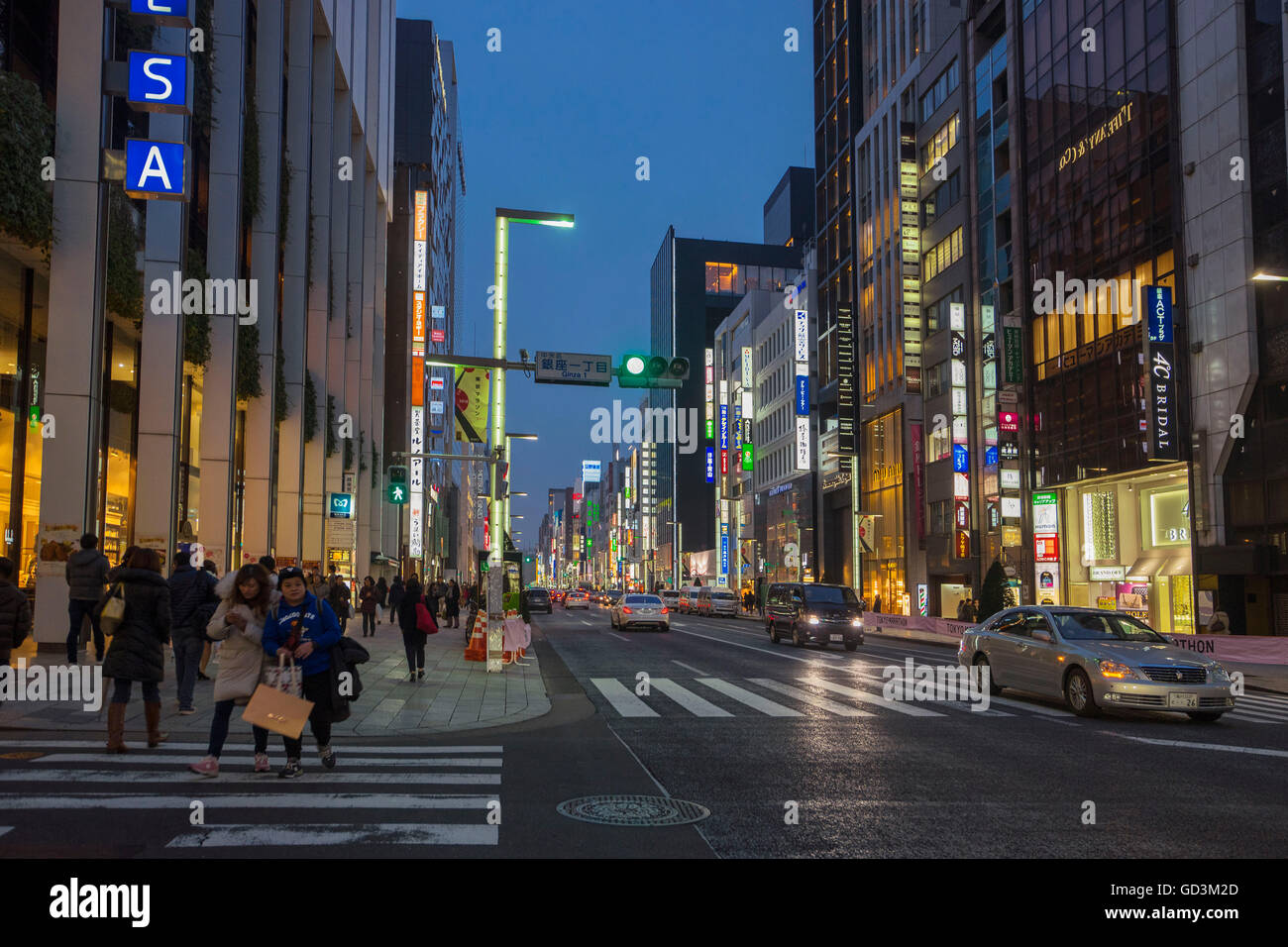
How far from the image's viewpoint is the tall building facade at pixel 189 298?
1847 cm

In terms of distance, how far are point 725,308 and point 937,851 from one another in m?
158

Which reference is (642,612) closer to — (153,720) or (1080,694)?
(1080,694)

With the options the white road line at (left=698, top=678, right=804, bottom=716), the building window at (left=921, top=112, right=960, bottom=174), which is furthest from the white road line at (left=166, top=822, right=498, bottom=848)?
the building window at (left=921, top=112, right=960, bottom=174)

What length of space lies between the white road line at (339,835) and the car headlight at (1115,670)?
9.64 m

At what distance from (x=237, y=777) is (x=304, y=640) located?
127 cm

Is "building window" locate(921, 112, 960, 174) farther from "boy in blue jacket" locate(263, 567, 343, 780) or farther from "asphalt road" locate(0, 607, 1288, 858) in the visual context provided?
"boy in blue jacket" locate(263, 567, 343, 780)

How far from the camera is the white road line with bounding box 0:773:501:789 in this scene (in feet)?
27.2

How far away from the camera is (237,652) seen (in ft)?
28.0

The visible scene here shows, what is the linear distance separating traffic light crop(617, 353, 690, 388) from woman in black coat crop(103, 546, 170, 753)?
30.9 feet

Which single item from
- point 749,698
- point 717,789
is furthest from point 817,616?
point 717,789

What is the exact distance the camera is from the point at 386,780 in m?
8.51

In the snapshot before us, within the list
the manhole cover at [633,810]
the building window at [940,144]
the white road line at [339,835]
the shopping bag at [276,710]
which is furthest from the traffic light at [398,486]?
the building window at [940,144]

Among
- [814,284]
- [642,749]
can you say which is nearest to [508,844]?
[642,749]
